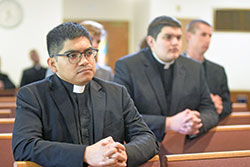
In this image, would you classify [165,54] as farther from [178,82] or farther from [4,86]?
[4,86]

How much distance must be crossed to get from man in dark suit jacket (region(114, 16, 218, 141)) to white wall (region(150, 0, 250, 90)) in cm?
734

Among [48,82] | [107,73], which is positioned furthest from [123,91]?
[107,73]

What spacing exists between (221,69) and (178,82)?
1033mm

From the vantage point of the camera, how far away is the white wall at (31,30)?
9648 mm

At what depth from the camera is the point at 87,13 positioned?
12320 millimetres

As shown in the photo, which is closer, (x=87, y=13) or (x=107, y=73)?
(x=107, y=73)

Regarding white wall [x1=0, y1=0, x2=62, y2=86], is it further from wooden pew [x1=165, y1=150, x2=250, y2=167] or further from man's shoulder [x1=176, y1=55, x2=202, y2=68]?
wooden pew [x1=165, y1=150, x2=250, y2=167]

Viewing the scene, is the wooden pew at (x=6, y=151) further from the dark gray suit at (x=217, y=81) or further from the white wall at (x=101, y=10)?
the white wall at (x=101, y=10)

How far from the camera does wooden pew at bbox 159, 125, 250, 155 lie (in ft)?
10.1

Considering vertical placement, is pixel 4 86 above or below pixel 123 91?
below

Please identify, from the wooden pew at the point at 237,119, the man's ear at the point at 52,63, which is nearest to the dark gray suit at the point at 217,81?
the wooden pew at the point at 237,119

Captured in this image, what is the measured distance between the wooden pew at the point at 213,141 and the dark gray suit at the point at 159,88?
0.15 meters

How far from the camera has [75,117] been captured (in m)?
2.26

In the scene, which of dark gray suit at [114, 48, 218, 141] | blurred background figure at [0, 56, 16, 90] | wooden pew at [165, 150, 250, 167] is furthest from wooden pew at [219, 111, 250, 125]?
blurred background figure at [0, 56, 16, 90]
